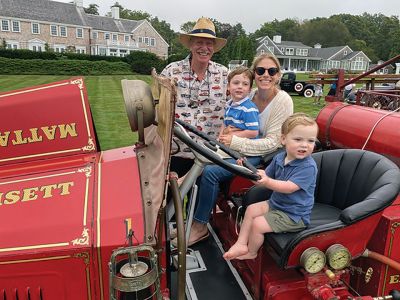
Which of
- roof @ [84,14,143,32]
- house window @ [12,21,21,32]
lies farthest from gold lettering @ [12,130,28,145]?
roof @ [84,14,143,32]

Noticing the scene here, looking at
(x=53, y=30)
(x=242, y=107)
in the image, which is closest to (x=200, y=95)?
(x=242, y=107)

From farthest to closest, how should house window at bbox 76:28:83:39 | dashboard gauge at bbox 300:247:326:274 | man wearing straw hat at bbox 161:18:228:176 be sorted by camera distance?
1. house window at bbox 76:28:83:39
2. man wearing straw hat at bbox 161:18:228:176
3. dashboard gauge at bbox 300:247:326:274

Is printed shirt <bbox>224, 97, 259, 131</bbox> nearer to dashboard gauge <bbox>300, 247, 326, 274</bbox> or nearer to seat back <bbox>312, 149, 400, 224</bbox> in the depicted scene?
seat back <bbox>312, 149, 400, 224</bbox>

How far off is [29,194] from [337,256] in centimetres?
152

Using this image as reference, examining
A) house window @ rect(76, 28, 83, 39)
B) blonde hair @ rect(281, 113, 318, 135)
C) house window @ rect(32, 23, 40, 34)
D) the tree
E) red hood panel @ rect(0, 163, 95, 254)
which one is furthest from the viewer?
the tree

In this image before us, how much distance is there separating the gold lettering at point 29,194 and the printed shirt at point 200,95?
138 centimetres

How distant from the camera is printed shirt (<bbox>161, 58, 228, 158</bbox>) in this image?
119 inches

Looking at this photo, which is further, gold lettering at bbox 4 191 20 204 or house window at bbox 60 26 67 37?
house window at bbox 60 26 67 37

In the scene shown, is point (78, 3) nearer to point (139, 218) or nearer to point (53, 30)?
point (53, 30)

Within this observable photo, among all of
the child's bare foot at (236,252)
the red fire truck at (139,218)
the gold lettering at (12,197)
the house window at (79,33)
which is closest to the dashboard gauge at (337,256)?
the red fire truck at (139,218)

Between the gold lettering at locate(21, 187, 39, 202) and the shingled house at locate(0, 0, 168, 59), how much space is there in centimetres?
4542

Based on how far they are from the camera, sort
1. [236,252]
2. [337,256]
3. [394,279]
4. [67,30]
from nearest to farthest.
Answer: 1. [337,256]
2. [236,252]
3. [394,279]
4. [67,30]

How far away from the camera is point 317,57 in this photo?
7156 centimetres

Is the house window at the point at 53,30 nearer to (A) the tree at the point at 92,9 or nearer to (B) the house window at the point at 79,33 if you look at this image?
(B) the house window at the point at 79,33
